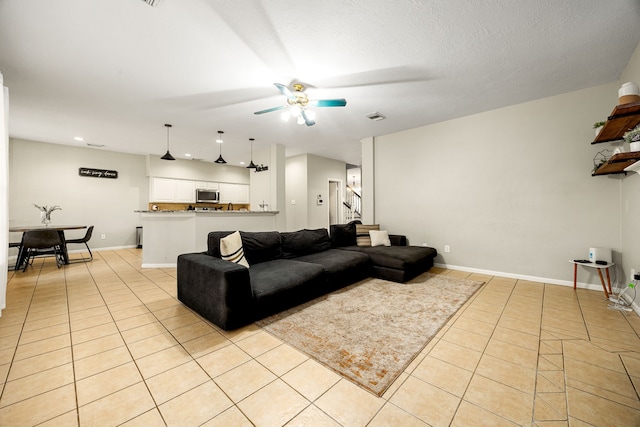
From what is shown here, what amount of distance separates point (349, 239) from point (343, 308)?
7.36 ft

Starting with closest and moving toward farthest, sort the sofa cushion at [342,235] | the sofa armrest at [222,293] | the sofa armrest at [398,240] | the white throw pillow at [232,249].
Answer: the sofa armrest at [222,293] < the white throw pillow at [232,249] < the sofa cushion at [342,235] < the sofa armrest at [398,240]

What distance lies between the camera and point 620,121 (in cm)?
227

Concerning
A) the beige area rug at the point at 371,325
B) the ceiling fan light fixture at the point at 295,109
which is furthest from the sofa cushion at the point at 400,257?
the ceiling fan light fixture at the point at 295,109

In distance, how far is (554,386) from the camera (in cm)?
154

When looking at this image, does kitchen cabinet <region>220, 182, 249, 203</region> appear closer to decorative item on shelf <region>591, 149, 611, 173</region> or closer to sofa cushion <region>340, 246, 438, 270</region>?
sofa cushion <region>340, 246, 438, 270</region>

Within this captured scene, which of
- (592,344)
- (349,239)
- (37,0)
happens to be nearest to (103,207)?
(37,0)

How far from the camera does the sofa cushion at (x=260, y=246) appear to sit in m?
3.27

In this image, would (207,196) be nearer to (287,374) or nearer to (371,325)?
(371,325)

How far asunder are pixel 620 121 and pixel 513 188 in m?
1.70

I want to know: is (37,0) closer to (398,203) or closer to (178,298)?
(178,298)

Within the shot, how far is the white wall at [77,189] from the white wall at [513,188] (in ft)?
24.4

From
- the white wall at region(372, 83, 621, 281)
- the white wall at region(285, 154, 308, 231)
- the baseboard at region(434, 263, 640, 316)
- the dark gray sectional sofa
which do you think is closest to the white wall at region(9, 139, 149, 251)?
the white wall at region(285, 154, 308, 231)

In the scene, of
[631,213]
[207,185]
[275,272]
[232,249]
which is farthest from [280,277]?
[207,185]

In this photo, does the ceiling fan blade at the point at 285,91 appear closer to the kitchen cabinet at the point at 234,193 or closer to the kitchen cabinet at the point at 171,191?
the kitchen cabinet at the point at 171,191
